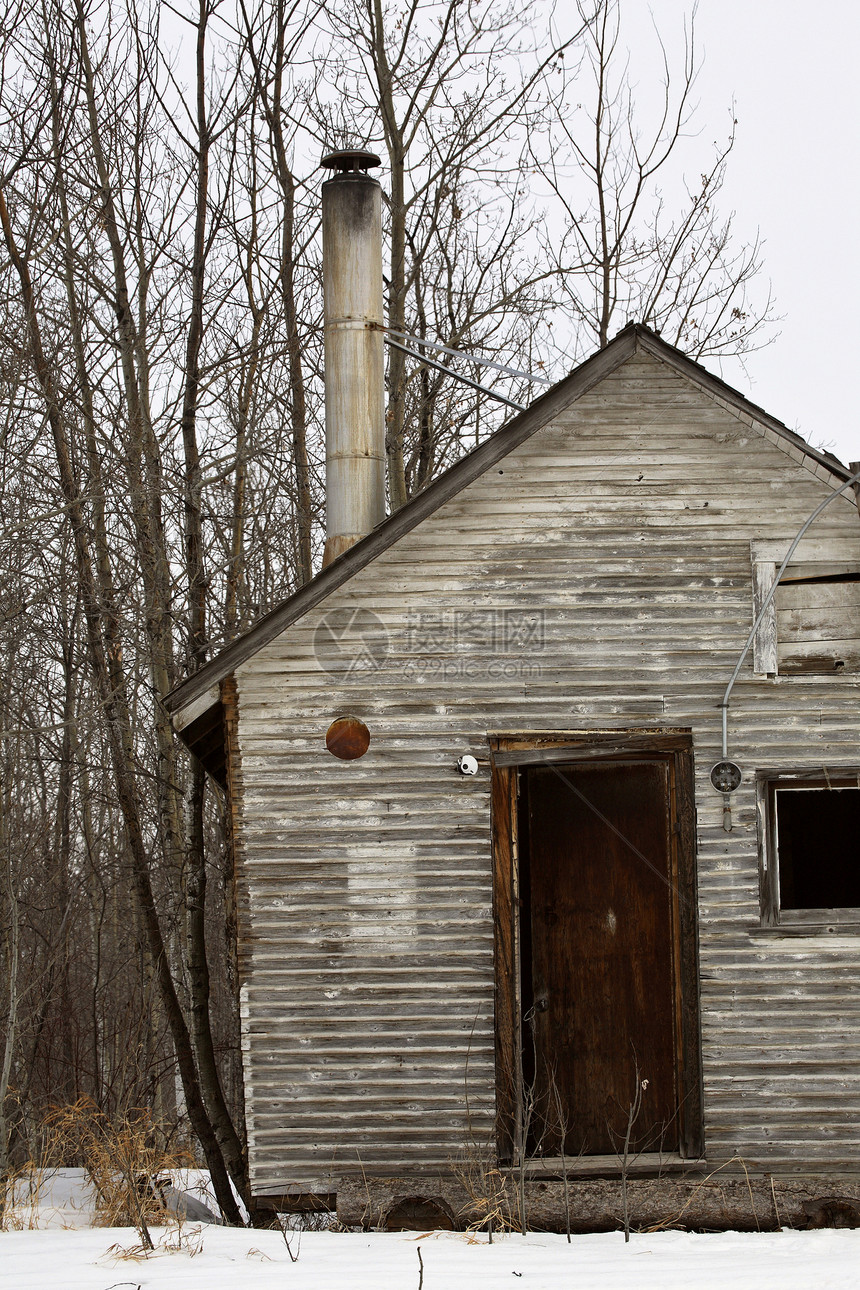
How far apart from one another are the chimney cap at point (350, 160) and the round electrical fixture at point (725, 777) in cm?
544

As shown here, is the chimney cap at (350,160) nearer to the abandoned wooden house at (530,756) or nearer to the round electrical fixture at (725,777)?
the abandoned wooden house at (530,756)

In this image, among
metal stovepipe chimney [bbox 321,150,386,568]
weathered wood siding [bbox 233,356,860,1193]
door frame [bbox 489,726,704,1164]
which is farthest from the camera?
metal stovepipe chimney [bbox 321,150,386,568]

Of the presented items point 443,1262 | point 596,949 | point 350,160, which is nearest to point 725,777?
point 596,949

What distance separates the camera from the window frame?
7.09 metres

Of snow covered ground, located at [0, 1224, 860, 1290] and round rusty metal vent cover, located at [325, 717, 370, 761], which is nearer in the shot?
snow covered ground, located at [0, 1224, 860, 1290]

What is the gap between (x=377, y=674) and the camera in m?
7.29

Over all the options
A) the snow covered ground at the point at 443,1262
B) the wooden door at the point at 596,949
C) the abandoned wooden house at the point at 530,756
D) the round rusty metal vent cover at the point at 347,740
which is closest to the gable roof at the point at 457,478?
the abandoned wooden house at the point at 530,756

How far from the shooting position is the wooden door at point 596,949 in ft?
27.6

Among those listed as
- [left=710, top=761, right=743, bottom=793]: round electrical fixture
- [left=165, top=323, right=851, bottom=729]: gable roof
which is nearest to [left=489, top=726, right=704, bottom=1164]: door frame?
[left=710, top=761, right=743, bottom=793]: round electrical fixture

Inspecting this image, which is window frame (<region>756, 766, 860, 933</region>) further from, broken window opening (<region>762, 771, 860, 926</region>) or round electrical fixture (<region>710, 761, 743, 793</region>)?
broken window opening (<region>762, 771, 860, 926</region>)

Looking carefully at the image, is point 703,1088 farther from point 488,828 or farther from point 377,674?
point 377,674

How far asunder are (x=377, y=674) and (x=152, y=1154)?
378cm

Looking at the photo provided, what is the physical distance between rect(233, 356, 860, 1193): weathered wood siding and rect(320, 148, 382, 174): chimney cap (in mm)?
3356

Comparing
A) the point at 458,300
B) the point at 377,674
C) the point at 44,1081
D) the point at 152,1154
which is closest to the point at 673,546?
the point at 377,674
